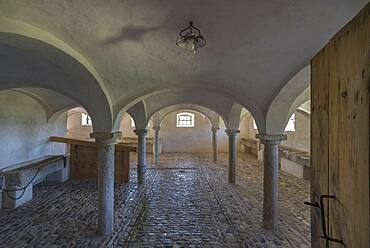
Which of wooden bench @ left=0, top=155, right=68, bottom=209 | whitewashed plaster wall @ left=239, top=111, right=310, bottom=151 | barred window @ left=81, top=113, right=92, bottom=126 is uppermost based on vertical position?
barred window @ left=81, top=113, right=92, bottom=126

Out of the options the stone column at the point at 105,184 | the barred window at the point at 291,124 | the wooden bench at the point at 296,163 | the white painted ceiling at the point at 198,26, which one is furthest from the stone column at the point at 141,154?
the barred window at the point at 291,124

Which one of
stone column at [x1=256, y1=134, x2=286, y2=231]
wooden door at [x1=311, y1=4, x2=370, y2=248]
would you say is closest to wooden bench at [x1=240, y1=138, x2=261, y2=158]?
stone column at [x1=256, y1=134, x2=286, y2=231]

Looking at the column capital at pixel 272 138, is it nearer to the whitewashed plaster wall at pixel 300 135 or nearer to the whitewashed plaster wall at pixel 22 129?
the whitewashed plaster wall at pixel 22 129

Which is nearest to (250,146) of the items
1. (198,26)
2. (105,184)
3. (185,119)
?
(185,119)

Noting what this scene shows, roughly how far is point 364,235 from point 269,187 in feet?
15.5

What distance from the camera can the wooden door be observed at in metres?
1.20

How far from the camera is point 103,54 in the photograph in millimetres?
4051

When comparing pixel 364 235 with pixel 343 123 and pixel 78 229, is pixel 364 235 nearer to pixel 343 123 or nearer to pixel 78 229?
pixel 343 123

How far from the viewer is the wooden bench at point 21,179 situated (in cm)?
678

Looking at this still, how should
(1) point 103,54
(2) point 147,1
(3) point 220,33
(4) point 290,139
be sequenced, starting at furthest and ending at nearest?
(4) point 290,139
(1) point 103,54
(3) point 220,33
(2) point 147,1

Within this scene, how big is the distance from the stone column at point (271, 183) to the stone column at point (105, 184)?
348 centimetres

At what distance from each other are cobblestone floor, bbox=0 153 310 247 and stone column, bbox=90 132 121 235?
0.27 metres

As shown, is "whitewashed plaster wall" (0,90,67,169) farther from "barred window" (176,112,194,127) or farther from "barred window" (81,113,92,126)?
"barred window" (176,112,194,127)

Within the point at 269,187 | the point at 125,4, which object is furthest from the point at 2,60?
the point at 269,187
